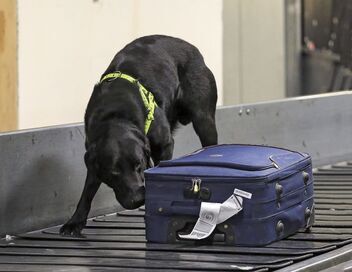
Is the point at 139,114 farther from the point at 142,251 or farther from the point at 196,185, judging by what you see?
the point at 142,251

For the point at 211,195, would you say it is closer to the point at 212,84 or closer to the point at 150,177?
the point at 150,177

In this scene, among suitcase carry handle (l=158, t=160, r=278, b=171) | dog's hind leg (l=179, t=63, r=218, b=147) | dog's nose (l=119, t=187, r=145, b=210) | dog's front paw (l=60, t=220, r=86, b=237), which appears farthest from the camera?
dog's hind leg (l=179, t=63, r=218, b=147)

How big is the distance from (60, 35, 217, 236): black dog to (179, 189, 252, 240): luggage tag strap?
594 millimetres

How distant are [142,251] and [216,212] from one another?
458 millimetres

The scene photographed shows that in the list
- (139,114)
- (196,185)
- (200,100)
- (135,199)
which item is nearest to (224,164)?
(196,185)

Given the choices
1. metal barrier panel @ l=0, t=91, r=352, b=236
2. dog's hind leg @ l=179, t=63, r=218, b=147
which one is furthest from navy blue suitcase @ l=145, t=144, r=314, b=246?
dog's hind leg @ l=179, t=63, r=218, b=147

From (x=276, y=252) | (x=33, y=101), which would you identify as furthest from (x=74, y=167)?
(x=276, y=252)

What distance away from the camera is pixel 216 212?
6.37 metres

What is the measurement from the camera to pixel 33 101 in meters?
8.95

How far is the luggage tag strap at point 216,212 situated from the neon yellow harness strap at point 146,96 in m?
1.07

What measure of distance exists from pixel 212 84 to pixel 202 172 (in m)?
2.13

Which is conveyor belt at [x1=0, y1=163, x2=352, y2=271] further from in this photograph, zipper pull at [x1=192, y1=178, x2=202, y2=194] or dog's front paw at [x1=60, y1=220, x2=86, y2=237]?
zipper pull at [x1=192, y1=178, x2=202, y2=194]

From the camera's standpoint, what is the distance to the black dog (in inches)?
273

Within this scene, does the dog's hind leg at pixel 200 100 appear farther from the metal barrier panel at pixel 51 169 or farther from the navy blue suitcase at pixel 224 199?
the navy blue suitcase at pixel 224 199
